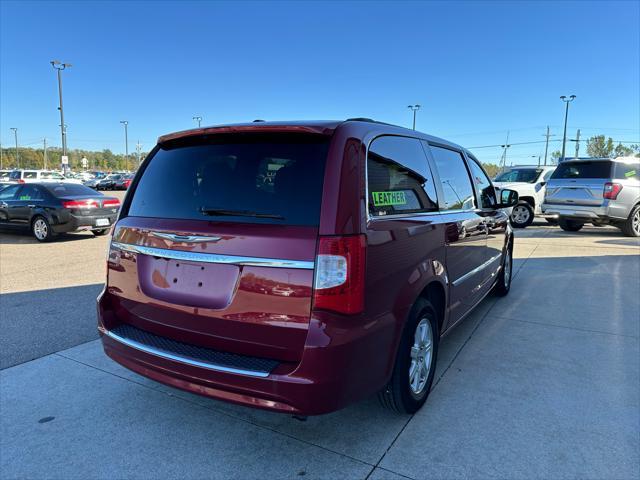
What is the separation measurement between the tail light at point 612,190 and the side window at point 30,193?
1379 cm

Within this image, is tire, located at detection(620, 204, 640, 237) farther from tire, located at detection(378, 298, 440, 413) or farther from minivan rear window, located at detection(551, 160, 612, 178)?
tire, located at detection(378, 298, 440, 413)

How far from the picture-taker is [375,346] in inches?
89.0

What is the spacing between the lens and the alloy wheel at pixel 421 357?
283 cm

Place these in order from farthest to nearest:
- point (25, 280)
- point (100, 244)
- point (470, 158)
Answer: point (100, 244) → point (25, 280) → point (470, 158)

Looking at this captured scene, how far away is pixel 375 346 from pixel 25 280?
6068mm

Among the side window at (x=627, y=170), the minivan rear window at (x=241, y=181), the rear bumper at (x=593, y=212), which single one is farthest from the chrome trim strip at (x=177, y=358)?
the side window at (x=627, y=170)

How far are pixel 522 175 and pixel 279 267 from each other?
14.8 meters

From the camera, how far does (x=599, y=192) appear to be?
11.0 metres

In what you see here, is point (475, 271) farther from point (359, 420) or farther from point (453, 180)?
point (359, 420)

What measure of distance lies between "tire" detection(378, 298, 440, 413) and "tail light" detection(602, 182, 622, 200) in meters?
10.1

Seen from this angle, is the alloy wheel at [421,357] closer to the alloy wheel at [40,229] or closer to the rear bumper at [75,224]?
the rear bumper at [75,224]

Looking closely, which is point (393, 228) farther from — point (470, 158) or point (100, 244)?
point (100, 244)

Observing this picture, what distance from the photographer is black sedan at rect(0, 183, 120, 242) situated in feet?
33.4

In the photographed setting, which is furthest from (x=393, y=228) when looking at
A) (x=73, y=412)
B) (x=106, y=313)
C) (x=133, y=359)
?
(x=73, y=412)
